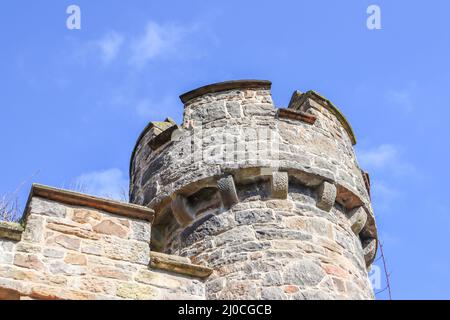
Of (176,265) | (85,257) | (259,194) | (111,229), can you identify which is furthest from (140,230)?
(259,194)

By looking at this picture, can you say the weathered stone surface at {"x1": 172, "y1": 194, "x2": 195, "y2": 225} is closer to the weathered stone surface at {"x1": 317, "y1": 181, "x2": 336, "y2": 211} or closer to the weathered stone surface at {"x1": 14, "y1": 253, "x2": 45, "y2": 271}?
the weathered stone surface at {"x1": 317, "y1": 181, "x2": 336, "y2": 211}

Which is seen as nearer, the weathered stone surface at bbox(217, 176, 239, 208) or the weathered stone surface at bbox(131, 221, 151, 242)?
the weathered stone surface at bbox(131, 221, 151, 242)

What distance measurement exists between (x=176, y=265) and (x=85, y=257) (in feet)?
2.15

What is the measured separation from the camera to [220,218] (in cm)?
685

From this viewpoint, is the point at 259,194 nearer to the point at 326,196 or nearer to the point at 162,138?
the point at 326,196

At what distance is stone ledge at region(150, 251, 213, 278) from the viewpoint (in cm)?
591

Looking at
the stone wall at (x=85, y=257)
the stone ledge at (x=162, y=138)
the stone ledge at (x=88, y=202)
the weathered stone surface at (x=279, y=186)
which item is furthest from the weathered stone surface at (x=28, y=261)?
the stone ledge at (x=162, y=138)

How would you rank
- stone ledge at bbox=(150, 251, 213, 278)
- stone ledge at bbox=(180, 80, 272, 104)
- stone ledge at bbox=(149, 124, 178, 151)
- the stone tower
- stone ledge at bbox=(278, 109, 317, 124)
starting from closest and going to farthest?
stone ledge at bbox=(150, 251, 213, 278) → the stone tower → stone ledge at bbox=(278, 109, 317, 124) → stone ledge at bbox=(149, 124, 178, 151) → stone ledge at bbox=(180, 80, 272, 104)

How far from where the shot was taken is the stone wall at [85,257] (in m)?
5.45

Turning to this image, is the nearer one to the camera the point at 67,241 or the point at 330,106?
the point at 67,241

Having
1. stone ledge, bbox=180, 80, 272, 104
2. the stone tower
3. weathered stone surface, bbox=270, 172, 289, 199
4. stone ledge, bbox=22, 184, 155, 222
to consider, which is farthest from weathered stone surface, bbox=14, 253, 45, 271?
stone ledge, bbox=180, 80, 272, 104

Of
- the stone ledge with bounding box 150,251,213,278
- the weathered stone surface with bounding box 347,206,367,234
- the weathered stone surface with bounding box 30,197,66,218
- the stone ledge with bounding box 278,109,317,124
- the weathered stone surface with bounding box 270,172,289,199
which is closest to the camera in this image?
the weathered stone surface with bounding box 30,197,66,218

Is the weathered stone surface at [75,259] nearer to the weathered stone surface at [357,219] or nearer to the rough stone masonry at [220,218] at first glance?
the rough stone masonry at [220,218]
